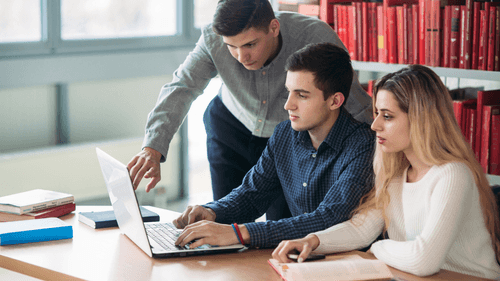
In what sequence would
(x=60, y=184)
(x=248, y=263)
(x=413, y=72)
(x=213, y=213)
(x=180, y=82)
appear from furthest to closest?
1. (x=60, y=184)
2. (x=180, y=82)
3. (x=213, y=213)
4. (x=413, y=72)
5. (x=248, y=263)

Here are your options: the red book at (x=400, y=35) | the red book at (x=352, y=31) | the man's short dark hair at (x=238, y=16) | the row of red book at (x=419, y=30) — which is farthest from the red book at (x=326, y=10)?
the man's short dark hair at (x=238, y=16)

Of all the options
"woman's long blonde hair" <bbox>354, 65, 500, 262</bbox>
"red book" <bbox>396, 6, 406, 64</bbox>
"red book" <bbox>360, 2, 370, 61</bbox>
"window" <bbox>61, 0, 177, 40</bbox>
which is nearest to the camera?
"woman's long blonde hair" <bbox>354, 65, 500, 262</bbox>

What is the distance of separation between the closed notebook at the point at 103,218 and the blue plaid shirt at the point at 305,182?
0.18 metres

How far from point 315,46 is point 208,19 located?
2664 millimetres

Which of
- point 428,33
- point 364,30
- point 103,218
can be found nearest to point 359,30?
point 364,30

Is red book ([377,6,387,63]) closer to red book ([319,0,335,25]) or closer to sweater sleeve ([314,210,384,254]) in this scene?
red book ([319,0,335,25])

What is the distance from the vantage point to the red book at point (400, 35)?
104 inches

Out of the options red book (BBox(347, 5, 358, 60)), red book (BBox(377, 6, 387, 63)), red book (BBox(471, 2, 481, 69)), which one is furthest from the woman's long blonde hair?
red book (BBox(347, 5, 358, 60))

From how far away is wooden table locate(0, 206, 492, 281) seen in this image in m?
1.31

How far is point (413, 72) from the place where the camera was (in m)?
1.52

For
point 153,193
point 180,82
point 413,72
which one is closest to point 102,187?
point 153,193

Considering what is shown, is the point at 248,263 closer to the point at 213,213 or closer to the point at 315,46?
the point at 213,213

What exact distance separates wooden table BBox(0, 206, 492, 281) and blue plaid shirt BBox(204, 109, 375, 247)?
0.35 ft

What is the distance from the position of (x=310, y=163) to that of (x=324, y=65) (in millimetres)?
291
